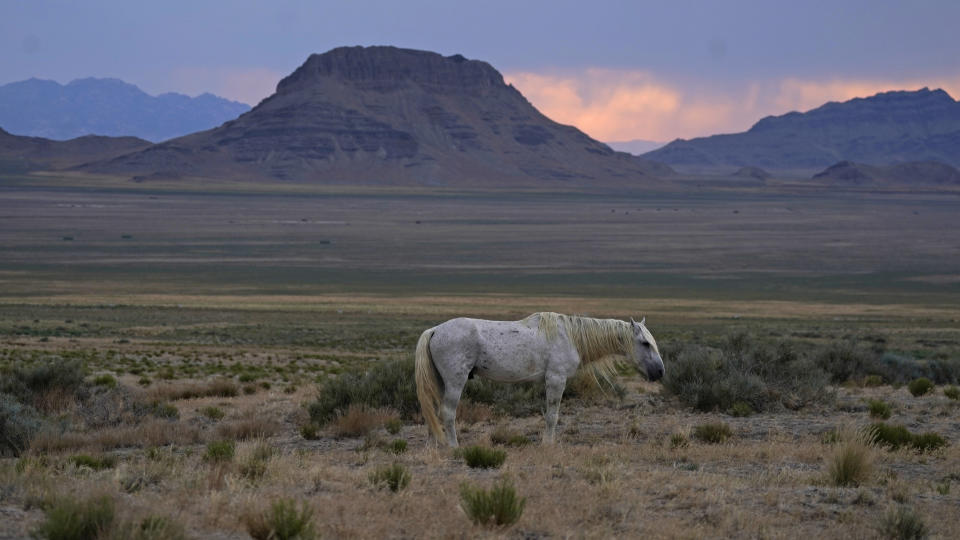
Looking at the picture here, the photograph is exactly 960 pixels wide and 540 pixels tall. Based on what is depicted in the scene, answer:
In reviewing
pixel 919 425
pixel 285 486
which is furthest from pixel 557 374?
pixel 919 425

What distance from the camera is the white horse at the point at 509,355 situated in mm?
11242

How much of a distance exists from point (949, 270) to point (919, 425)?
71787 millimetres

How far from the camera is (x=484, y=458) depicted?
9.84 metres

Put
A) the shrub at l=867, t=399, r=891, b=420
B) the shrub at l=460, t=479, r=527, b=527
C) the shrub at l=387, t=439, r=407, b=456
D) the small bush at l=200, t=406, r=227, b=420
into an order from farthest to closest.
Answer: the small bush at l=200, t=406, r=227, b=420, the shrub at l=867, t=399, r=891, b=420, the shrub at l=387, t=439, r=407, b=456, the shrub at l=460, t=479, r=527, b=527

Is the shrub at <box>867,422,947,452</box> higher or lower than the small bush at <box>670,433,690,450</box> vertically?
higher

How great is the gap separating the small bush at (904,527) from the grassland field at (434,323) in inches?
1.7

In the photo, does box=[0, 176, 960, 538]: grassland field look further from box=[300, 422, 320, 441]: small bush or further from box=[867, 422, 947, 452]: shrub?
box=[867, 422, 947, 452]: shrub

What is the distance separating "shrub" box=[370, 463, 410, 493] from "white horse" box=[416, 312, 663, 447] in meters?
2.30

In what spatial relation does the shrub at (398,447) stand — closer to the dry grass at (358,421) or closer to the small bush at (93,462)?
the dry grass at (358,421)

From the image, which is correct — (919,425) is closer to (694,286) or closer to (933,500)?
(933,500)

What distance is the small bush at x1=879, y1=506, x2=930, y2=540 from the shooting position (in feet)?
23.9

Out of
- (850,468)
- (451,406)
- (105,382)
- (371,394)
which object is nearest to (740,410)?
(451,406)

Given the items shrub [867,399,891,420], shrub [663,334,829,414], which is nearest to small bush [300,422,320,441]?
shrub [663,334,829,414]

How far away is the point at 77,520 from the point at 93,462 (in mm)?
3621
